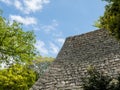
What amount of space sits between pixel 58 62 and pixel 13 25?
1349 centimetres

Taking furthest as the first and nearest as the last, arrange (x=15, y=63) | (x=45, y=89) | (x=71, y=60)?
(x=15, y=63) → (x=71, y=60) → (x=45, y=89)

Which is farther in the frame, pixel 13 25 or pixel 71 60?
pixel 13 25

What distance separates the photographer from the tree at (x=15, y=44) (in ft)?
105

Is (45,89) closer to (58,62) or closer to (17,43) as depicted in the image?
(58,62)

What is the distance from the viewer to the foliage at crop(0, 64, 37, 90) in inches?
1606

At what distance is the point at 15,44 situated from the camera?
3272 cm

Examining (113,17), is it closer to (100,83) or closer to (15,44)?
(100,83)

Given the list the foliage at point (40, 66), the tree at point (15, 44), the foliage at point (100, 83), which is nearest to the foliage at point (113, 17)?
the foliage at point (100, 83)

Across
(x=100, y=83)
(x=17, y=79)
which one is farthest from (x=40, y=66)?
(x=100, y=83)

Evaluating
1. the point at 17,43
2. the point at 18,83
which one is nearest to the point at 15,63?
the point at 17,43

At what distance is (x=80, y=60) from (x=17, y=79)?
22.5 m

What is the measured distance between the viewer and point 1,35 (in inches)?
1286

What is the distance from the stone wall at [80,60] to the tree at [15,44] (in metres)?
10.9

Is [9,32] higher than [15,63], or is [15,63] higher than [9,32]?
[9,32]
